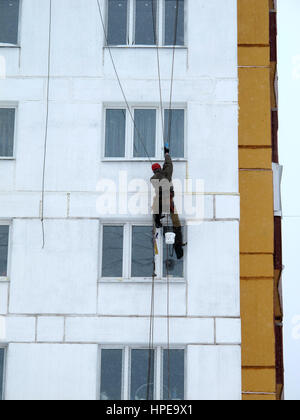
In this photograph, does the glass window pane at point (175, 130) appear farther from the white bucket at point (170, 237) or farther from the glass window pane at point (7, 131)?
the glass window pane at point (7, 131)

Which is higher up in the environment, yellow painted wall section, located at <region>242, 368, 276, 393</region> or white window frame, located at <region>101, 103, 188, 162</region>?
white window frame, located at <region>101, 103, 188, 162</region>

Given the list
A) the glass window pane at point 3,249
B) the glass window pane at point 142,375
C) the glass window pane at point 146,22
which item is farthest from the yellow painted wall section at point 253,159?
the glass window pane at point 3,249

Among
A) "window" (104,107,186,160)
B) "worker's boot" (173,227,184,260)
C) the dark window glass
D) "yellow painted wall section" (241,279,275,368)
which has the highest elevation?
"window" (104,107,186,160)

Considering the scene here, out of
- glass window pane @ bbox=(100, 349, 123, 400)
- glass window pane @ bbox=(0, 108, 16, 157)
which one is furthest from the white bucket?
glass window pane @ bbox=(0, 108, 16, 157)

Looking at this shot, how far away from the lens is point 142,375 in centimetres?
1211

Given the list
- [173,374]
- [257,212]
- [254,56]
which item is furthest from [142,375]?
[254,56]

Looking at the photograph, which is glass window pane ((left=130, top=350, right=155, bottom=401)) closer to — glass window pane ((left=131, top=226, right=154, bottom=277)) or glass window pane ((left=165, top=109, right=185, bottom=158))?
glass window pane ((left=131, top=226, right=154, bottom=277))

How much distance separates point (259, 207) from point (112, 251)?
3070mm

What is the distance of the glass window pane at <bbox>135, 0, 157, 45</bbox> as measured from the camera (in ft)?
43.3

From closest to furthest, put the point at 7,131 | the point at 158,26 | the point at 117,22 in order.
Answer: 1. the point at 7,131
2. the point at 158,26
3. the point at 117,22

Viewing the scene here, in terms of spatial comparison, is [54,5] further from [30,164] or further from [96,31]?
[30,164]

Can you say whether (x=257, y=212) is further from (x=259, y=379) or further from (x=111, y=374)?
(x=111, y=374)

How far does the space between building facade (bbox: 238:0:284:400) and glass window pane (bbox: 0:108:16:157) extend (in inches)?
184
